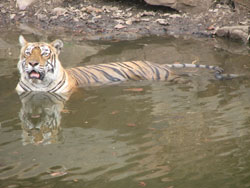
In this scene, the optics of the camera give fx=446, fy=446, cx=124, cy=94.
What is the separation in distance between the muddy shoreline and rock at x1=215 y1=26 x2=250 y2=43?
8 centimetres

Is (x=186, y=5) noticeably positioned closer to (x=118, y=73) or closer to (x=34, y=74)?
(x=118, y=73)

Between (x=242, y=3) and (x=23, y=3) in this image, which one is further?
(x=23, y=3)

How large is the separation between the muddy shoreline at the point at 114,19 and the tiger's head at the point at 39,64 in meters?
3.44

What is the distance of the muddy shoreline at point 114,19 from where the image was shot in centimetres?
984

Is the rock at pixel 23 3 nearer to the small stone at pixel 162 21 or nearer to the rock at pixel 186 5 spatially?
the rock at pixel 186 5

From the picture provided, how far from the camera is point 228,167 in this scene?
3.61m

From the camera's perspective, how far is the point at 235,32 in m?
8.88

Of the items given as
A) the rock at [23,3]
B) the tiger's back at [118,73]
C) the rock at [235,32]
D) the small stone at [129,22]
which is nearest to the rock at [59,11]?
the rock at [23,3]

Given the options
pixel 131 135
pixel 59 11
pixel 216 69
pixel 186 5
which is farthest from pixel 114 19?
pixel 131 135

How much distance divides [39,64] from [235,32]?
4.63m

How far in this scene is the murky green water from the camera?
3469 millimetres

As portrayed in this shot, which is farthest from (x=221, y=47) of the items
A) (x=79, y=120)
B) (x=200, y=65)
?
(x=79, y=120)

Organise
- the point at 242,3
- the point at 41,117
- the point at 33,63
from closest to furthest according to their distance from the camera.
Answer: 1. the point at 41,117
2. the point at 33,63
3. the point at 242,3

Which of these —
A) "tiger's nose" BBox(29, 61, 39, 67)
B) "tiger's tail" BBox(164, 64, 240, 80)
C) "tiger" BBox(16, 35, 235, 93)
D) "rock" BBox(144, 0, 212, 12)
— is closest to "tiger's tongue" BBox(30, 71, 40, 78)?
"tiger" BBox(16, 35, 235, 93)
